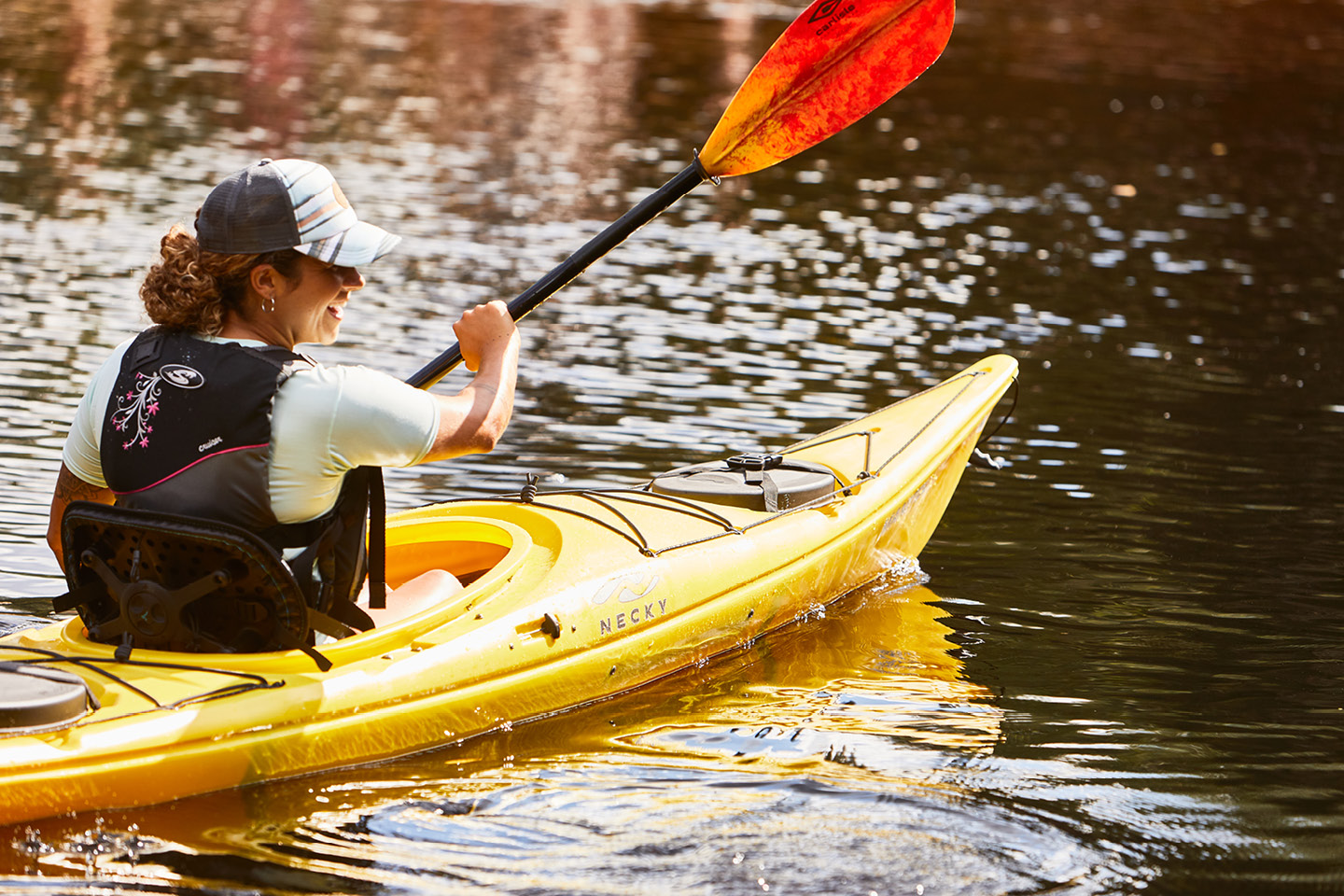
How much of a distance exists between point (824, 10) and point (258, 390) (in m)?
2.77

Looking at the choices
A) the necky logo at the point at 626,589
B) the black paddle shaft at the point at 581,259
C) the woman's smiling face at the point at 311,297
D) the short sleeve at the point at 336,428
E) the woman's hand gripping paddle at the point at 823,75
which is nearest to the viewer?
the short sleeve at the point at 336,428

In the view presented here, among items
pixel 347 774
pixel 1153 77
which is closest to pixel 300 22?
pixel 1153 77

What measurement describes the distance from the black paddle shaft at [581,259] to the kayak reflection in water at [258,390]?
34.7 inches

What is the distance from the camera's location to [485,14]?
1169 inches

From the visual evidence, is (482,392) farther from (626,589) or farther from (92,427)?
(626,589)

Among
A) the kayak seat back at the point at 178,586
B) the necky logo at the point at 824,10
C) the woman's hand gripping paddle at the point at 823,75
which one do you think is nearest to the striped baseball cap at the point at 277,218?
the kayak seat back at the point at 178,586

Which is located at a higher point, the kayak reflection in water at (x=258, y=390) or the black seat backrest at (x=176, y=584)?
the kayak reflection in water at (x=258, y=390)

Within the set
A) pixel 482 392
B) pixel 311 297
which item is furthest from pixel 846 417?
pixel 311 297

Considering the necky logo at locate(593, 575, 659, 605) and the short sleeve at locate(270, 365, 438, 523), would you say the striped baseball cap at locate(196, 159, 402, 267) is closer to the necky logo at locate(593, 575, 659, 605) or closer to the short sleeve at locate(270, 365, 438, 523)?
the short sleeve at locate(270, 365, 438, 523)

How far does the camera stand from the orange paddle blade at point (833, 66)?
212 inches

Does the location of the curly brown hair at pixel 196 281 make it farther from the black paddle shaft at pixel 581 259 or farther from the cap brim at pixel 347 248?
the black paddle shaft at pixel 581 259

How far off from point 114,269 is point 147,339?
23.3 ft

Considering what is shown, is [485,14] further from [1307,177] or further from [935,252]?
[935,252]

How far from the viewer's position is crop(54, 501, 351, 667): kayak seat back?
3.48 metres
